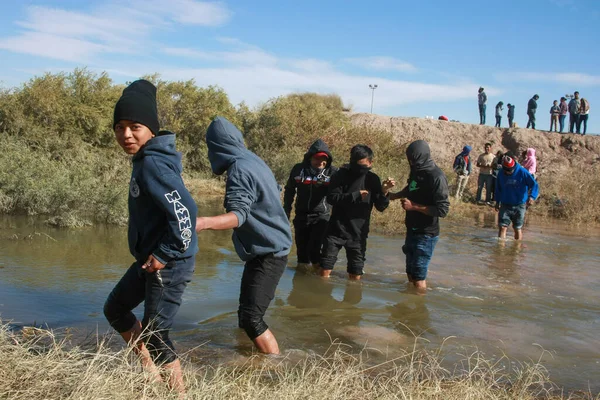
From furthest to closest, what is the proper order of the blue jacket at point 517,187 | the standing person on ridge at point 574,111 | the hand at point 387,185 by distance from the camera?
the standing person on ridge at point 574,111
the blue jacket at point 517,187
the hand at point 387,185

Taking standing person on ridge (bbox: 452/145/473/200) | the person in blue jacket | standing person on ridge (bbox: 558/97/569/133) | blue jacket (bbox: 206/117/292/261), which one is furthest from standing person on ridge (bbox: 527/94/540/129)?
blue jacket (bbox: 206/117/292/261)

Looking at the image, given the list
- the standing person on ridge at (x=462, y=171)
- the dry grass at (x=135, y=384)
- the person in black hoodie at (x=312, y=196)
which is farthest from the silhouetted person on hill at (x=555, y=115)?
the dry grass at (x=135, y=384)

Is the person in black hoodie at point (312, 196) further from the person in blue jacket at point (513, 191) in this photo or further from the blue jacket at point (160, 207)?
the person in blue jacket at point (513, 191)

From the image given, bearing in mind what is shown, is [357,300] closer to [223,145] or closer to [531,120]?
[223,145]

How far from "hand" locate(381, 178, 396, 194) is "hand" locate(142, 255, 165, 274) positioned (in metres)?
3.79

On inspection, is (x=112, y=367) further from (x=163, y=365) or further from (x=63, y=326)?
(x=63, y=326)

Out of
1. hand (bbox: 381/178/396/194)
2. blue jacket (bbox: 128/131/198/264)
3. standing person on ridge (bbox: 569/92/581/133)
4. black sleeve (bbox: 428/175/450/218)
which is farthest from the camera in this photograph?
standing person on ridge (bbox: 569/92/581/133)

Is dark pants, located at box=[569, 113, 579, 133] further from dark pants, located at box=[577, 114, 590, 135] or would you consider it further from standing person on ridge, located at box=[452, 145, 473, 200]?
standing person on ridge, located at box=[452, 145, 473, 200]

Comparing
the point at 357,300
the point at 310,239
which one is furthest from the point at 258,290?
the point at 310,239

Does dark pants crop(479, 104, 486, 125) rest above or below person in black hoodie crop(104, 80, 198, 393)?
above

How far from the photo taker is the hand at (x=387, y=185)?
6618 mm

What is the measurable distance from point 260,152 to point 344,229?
13.6 m

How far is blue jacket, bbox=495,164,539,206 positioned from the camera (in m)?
10.9

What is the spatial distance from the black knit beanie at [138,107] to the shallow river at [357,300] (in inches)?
77.4
